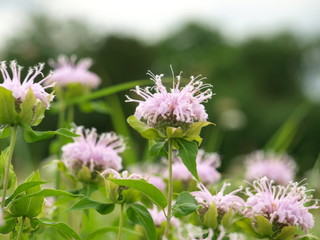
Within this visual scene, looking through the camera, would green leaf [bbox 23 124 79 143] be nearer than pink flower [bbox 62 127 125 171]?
Yes

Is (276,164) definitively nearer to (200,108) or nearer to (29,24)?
(200,108)

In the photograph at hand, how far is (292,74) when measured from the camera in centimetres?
2748

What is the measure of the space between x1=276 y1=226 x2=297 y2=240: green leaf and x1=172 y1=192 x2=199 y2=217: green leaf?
0.20 m

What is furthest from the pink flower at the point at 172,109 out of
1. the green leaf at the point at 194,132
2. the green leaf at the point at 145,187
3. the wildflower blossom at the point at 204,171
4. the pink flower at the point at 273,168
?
the pink flower at the point at 273,168

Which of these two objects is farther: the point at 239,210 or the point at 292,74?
the point at 292,74

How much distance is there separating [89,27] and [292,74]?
10.2 meters

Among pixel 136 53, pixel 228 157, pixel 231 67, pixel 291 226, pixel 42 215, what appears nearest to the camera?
pixel 291 226

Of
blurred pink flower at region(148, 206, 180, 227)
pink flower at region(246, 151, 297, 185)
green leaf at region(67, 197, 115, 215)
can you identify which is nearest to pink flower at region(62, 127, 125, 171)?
blurred pink flower at region(148, 206, 180, 227)

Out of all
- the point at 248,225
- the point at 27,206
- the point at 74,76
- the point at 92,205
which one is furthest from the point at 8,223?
the point at 74,76

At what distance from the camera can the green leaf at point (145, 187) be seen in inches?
41.1

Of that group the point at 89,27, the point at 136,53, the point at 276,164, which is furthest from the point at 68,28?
the point at 276,164

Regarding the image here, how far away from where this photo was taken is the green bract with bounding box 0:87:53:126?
109 cm

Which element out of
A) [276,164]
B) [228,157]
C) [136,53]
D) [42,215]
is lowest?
[42,215]

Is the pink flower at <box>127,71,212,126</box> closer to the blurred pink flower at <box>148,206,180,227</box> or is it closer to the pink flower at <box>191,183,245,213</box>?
the pink flower at <box>191,183,245,213</box>
